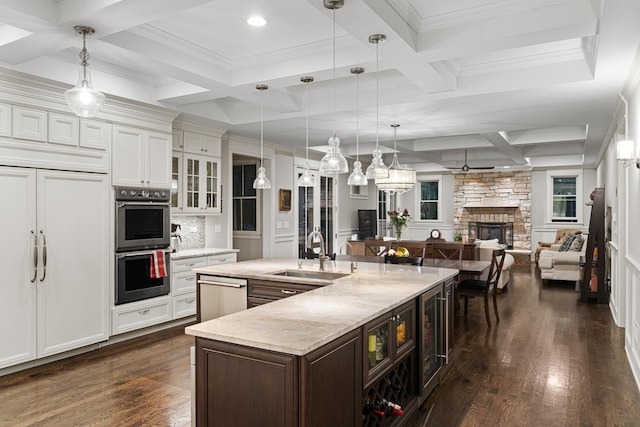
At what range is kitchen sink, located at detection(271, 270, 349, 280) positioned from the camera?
380cm

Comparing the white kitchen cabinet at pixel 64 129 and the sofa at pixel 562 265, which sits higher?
the white kitchen cabinet at pixel 64 129

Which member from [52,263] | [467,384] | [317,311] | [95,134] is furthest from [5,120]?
[467,384]

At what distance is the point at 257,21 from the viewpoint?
10.7 ft

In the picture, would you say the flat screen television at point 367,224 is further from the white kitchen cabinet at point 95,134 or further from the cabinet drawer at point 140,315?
the white kitchen cabinet at point 95,134

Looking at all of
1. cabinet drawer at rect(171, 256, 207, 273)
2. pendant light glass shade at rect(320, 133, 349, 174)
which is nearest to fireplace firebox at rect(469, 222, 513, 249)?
cabinet drawer at rect(171, 256, 207, 273)

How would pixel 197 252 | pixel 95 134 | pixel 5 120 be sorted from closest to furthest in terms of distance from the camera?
pixel 5 120 < pixel 95 134 < pixel 197 252

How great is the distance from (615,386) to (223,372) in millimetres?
3230


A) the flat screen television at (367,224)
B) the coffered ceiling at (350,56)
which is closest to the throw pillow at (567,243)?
the coffered ceiling at (350,56)

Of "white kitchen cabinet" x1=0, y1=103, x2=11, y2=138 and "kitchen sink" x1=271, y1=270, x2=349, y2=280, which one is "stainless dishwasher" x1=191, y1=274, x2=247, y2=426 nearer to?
"kitchen sink" x1=271, y1=270, x2=349, y2=280

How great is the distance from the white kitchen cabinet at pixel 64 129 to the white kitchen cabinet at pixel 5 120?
334mm

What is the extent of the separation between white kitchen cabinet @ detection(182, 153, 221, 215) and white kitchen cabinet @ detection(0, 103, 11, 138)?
6.71 ft

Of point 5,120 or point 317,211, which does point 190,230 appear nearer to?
point 5,120

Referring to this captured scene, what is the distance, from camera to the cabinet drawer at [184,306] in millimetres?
5238

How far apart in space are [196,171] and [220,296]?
91.7 inches
